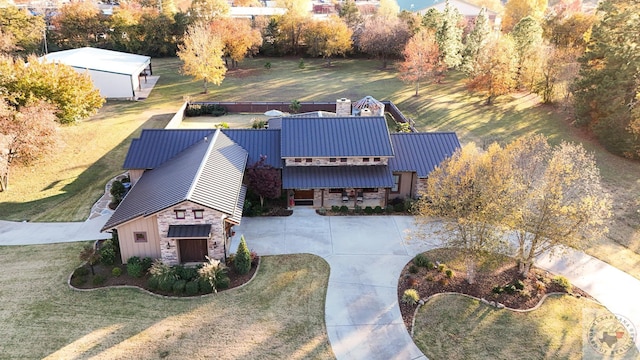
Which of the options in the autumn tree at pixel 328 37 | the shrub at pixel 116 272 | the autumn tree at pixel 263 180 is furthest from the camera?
the autumn tree at pixel 328 37

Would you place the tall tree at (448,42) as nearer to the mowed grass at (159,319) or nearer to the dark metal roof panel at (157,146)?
the dark metal roof panel at (157,146)

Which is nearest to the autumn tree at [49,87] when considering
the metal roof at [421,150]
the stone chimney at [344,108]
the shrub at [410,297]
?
the stone chimney at [344,108]

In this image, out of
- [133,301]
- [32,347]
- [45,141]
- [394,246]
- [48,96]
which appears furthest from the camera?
[48,96]

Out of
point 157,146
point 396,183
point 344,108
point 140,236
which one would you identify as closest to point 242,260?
point 140,236

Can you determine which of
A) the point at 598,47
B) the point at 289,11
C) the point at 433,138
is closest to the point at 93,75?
the point at 289,11

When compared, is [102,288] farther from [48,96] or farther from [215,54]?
[215,54]

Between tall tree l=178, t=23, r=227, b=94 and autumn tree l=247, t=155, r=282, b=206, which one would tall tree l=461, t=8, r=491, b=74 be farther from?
autumn tree l=247, t=155, r=282, b=206

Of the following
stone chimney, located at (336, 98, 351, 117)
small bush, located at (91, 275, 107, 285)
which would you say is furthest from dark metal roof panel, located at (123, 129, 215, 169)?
stone chimney, located at (336, 98, 351, 117)
